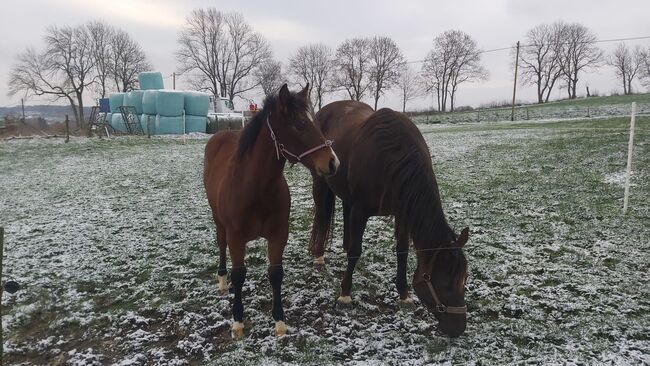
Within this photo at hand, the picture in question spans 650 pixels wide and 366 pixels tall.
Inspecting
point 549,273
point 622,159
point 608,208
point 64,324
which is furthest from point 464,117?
point 64,324

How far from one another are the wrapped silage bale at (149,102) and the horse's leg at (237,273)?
2589 cm

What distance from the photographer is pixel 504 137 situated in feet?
54.3

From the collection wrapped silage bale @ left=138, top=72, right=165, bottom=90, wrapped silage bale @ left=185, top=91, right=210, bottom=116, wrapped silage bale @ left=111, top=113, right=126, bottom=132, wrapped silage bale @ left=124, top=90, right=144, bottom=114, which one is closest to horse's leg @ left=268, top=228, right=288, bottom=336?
wrapped silage bale @ left=185, top=91, right=210, bottom=116

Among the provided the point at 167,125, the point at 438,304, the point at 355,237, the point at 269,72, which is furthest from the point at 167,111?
the point at 269,72

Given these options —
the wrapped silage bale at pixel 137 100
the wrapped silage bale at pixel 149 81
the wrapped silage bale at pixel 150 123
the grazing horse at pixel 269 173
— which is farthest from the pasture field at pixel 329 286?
the wrapped silage bale at pixel 149 81

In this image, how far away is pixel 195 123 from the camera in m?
28.1

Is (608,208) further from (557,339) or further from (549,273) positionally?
(557,339)

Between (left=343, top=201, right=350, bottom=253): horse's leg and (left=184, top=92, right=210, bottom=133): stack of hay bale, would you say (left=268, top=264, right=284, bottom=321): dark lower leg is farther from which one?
(left=184, top=92, right=210, bottom=133): stack of hay bale

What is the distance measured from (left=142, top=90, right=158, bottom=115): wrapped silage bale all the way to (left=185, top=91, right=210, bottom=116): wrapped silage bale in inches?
80.5

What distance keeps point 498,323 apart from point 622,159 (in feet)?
28.7

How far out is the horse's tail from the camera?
187 inches

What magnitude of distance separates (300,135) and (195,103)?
26.7 metres

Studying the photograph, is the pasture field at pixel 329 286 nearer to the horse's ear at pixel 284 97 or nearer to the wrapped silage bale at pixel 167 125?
the horse's ear at pixel 284 97

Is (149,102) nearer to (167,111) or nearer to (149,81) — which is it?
(167,111)
